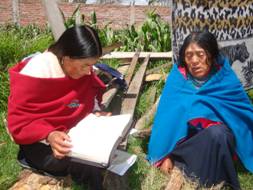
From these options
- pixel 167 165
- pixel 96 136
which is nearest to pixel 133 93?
pixel 167 165

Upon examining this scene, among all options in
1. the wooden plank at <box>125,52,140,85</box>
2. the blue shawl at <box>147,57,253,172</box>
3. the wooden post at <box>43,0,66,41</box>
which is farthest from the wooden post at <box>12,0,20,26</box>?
the blue shawl at <box>147,57,253,172</box>

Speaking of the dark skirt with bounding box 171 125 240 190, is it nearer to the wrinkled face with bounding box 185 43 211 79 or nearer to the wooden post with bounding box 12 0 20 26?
the wrinkled face with bounding box 185 43 211 79

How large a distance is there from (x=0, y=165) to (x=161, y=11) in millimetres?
13706

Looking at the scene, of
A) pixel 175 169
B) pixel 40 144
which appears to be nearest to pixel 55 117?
pixel 40 144

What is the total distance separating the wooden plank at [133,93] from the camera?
5.27m

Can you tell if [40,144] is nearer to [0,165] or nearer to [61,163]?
[61,163]

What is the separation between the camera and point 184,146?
3.92 meters

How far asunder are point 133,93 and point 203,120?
6.50 feet

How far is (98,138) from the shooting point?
309cm

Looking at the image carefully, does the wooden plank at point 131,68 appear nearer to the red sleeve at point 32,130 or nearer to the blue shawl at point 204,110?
the blue shawl at point 204,110

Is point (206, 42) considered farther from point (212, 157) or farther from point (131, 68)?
point (131, 68)

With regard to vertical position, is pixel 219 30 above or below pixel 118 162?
above

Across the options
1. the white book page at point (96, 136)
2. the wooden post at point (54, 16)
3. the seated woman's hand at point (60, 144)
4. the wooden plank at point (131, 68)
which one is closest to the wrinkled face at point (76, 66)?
the white book page at point (96, 136)

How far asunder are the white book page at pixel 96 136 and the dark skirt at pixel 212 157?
0.80 m
